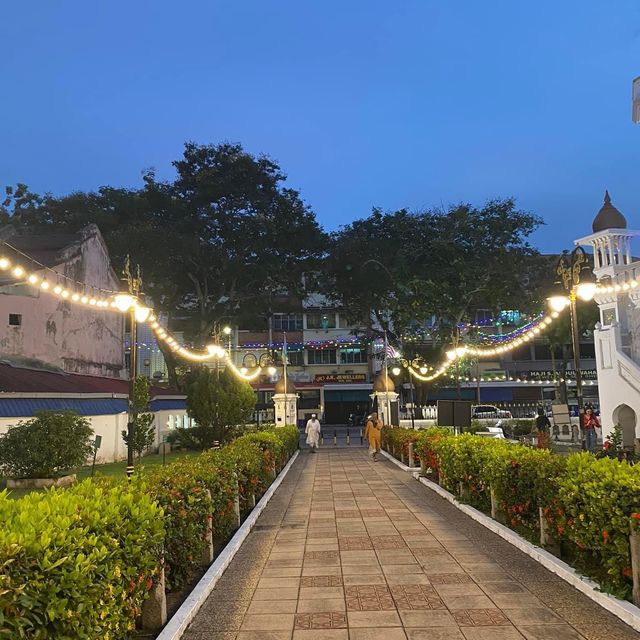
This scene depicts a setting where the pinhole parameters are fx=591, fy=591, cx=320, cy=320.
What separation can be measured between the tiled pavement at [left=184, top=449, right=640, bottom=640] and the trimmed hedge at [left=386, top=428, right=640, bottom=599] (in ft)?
1.36

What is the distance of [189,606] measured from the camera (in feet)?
18.4

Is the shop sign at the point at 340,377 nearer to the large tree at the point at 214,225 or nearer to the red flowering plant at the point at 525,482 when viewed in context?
the large tree at the point at 214,225

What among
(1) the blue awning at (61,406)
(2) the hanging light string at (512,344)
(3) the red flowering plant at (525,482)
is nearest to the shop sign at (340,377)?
(2) the hanging light string at (512,344)

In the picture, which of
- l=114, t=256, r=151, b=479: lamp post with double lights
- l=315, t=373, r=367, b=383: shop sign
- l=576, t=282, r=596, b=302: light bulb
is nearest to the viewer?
l=114, t=256, r=151, b=479: lamp post with double lights

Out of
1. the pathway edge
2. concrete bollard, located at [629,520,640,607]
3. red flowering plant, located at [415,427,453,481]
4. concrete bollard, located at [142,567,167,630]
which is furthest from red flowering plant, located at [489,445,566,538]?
red flowering plant, located at [415,427,453,481]

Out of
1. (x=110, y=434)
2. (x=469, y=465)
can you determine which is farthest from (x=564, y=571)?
(x=110, y=434)

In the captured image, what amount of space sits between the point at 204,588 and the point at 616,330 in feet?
59.0

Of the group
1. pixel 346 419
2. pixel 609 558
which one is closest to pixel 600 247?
pixel 609 558

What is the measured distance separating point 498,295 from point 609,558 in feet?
103

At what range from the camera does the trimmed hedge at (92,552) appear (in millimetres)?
3293

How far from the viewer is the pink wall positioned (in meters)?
24.0

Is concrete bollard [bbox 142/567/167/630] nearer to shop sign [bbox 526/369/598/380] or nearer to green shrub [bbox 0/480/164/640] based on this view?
green shrub [bbox 0/480/164/640]

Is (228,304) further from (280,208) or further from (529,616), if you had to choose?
(529,616)

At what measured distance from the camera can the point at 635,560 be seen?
16.9 feet
